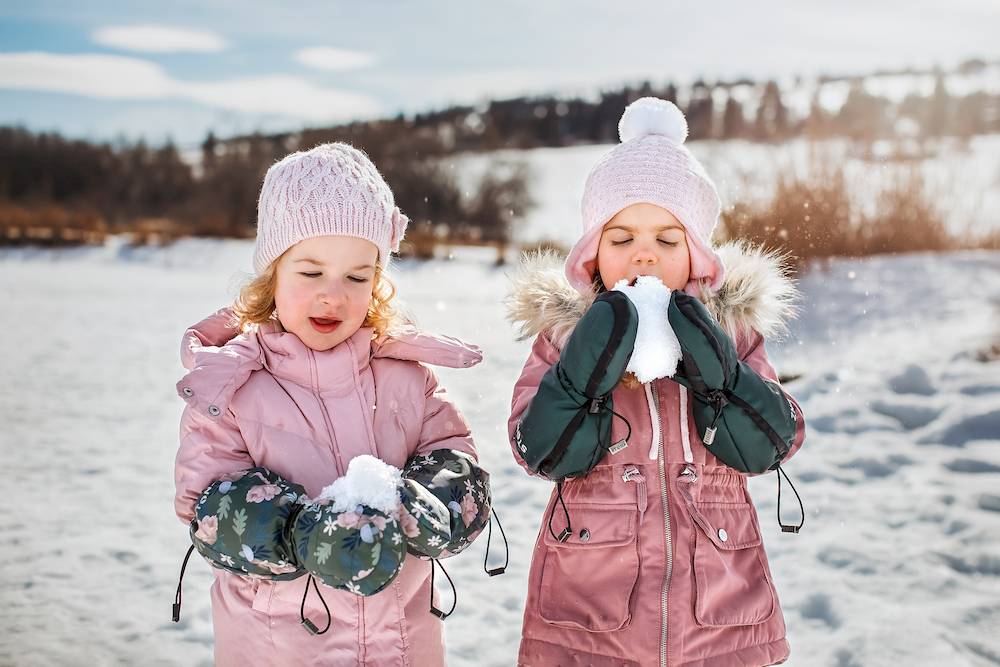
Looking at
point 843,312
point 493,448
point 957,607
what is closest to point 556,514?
point 957,607

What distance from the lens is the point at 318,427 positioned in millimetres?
2172

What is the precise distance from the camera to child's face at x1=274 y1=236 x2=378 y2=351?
218 centimetres

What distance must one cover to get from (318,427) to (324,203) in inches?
23.7

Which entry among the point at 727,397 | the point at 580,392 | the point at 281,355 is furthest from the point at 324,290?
the point at 727,397

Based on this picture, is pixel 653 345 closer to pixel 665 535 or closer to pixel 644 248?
pixel 644 248

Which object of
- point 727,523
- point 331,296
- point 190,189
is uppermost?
point 190,189

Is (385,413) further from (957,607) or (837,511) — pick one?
(837,511)

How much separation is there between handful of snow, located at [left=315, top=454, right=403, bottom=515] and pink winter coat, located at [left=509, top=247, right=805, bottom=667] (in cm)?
45

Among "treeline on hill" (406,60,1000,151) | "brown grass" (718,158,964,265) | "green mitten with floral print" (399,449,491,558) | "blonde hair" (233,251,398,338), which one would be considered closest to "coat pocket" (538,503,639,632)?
"green mitten with floral print" (399,449,491,558)

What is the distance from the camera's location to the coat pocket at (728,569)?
2.15 meters

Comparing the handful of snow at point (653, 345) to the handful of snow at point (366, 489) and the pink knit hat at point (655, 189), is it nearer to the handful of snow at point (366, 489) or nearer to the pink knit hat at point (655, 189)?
the pink knit hat at point (655, 189)

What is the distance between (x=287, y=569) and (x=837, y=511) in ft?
10.6

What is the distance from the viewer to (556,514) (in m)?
2.35

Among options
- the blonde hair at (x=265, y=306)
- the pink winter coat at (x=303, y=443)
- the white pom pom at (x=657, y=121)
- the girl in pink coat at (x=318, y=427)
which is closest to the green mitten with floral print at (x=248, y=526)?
the girl in pink coat at (x=318, y=427)
